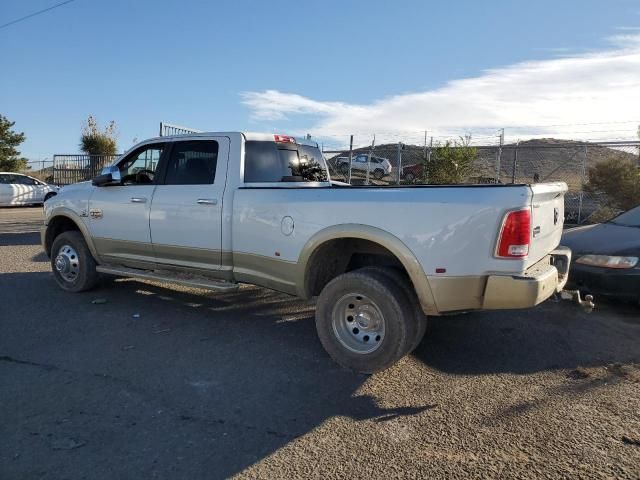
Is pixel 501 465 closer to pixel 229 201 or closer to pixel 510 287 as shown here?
pixel 510 287

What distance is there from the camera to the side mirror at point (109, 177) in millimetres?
5973

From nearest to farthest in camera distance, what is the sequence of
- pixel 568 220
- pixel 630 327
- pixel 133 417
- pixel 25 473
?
pixel 25 473
pixel 133 417
pixel 630 327
pixel 568 220

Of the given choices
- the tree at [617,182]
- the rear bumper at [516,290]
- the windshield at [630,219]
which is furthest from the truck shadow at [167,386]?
the tree at [617,182]

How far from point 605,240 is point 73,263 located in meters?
6.47

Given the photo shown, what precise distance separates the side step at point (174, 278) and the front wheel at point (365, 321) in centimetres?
125

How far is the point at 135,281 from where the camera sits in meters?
7.33

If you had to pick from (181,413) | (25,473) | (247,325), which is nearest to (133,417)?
(181,413)

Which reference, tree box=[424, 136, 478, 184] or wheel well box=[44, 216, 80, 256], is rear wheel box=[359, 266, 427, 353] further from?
tree box=[424, 136, 478, 184]

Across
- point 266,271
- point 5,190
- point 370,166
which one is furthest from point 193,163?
point 370,166

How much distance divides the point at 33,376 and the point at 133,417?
1171 millimetres

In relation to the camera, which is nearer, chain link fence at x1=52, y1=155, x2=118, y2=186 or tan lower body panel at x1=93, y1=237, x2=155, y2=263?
tan lower body panel at x1=93, y1=237, x2=155, y2=263

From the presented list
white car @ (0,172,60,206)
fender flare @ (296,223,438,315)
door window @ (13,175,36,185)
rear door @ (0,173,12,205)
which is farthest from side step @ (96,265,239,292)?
door window @ (13,175,36,185)

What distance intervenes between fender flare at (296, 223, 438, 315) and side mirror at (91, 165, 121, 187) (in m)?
2.89

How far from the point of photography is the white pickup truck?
12.0 ft
